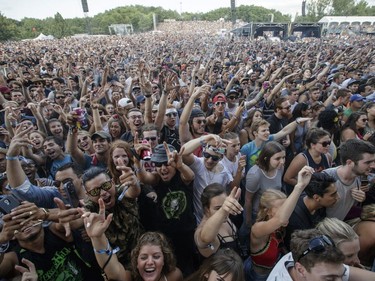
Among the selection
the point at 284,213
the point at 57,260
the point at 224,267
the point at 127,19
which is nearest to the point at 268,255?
the point at 284,213

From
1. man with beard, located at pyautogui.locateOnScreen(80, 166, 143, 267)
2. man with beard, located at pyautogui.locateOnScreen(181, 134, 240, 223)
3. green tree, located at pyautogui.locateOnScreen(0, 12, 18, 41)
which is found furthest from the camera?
green tree, located at pyautogui.locateOnScreen(0, 12, 18, 41)

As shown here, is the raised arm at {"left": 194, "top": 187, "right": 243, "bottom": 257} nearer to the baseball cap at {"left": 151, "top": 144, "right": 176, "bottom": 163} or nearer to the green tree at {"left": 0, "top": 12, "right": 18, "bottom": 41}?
the baseball cap at {"left": 151, "top": 144, "right": 176, "bottom": 163}

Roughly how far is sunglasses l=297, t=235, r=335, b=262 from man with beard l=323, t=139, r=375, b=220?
101 centimetres

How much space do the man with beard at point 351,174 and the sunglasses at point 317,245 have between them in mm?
1011

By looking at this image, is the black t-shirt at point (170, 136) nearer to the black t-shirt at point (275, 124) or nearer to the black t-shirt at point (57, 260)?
the black t-shirt at point (275, 124)

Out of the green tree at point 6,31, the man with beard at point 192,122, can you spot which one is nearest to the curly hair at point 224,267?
the man with beard at point 192,122

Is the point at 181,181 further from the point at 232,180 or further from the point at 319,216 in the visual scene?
the point at 319,216

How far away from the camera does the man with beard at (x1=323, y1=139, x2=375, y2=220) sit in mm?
2725

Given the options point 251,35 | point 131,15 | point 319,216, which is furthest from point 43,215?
point 131,15

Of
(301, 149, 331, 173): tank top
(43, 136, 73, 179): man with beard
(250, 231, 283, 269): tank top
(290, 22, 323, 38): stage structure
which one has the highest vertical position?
(290, 22, 323, 38): stage structure

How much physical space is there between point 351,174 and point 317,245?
1.34 metres

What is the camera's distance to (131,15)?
327ft

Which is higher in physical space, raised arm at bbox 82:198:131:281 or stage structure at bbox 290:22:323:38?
stage structure at bbox 290:22:323:38

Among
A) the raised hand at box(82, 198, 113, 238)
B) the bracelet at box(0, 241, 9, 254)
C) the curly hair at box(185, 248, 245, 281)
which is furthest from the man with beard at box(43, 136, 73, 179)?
the curly hair at box(185, 248, 245, 281)
